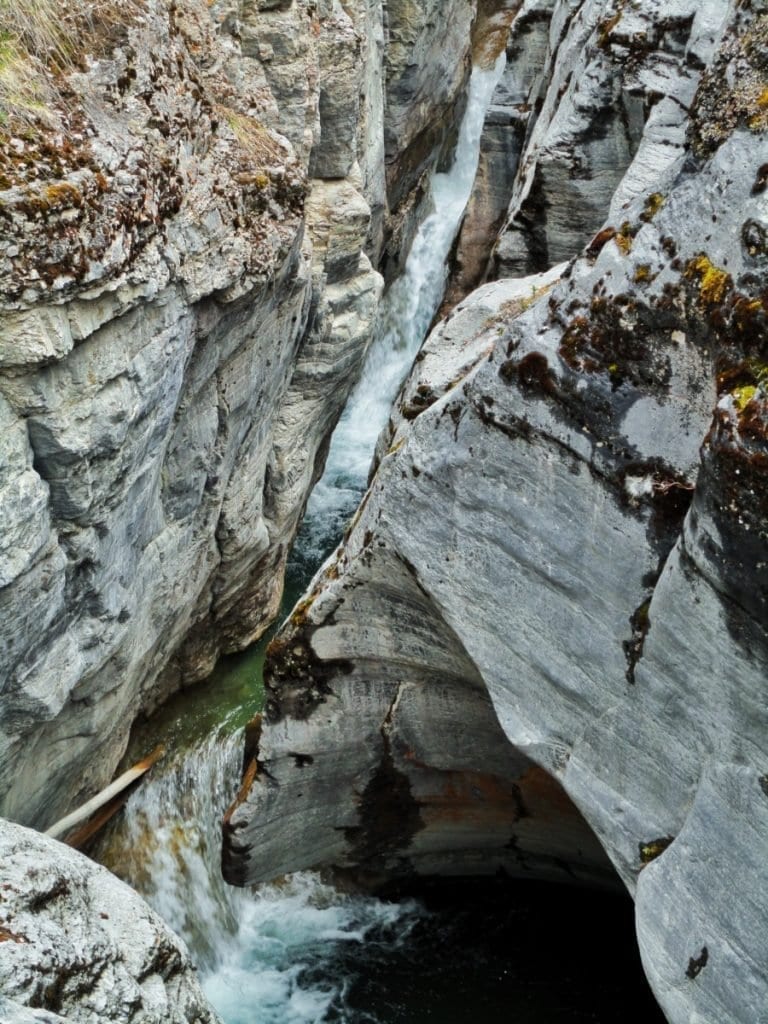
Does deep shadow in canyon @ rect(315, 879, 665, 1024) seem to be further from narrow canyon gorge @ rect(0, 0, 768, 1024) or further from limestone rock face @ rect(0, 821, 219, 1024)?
limestone rock face @ rect(0, 821, 219, 1024)

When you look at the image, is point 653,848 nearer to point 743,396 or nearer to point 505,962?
point 743,396

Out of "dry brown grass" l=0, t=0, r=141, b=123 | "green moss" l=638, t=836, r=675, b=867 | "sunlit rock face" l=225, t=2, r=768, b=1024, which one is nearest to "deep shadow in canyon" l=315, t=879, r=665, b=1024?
"sunlit rock face" l=225, t=2, r=768, b=1024

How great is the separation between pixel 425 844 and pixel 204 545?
3720 mm

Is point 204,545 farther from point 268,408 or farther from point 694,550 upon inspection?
point 694,550

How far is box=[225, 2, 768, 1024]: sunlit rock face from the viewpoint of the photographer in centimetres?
504

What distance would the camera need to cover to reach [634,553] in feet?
18.9

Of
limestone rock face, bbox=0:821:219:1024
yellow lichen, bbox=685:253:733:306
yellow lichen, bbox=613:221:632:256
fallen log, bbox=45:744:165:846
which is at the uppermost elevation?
yellow lichen, bbox=613:221:632:256

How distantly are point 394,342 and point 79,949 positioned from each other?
1518 centimetres

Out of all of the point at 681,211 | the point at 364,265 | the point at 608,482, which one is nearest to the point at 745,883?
the point at 608,482

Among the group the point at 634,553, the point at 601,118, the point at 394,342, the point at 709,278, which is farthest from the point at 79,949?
the point at 394,342

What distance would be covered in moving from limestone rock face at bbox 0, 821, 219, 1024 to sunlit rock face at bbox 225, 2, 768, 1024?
2.55 meters

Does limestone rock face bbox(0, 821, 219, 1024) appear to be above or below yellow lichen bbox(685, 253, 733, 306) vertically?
below

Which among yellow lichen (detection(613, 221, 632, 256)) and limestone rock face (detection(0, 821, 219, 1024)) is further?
yellow lichen (detection(613, 221, 632, 256))

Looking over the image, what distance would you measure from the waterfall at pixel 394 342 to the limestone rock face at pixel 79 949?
928 cm
